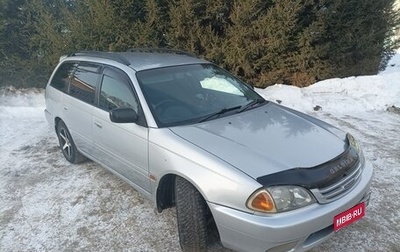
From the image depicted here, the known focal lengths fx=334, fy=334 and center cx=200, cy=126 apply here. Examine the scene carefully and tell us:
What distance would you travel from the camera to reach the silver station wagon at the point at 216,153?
224 cm

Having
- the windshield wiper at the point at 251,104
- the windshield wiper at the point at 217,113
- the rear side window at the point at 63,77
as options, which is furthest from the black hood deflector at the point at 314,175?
the rear side window at the point at 63,77

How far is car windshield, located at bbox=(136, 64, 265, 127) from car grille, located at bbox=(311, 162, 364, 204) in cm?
116

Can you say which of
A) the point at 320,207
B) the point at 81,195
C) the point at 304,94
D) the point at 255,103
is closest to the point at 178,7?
the point at 304,94

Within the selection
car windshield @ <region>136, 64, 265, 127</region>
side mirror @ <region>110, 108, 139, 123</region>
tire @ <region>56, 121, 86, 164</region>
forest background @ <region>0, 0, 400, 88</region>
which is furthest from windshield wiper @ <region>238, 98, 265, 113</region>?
forest background @ <region>0, 0, 400, 88</region>

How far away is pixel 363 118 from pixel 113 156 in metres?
4.70

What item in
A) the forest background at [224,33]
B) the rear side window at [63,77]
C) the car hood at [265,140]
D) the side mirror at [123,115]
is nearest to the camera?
the car hood at [265,140]

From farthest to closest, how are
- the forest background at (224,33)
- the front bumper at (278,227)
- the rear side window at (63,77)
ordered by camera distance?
the forest background at (224,33) → the rear side window at (63,77) → the front bumper at (278,227)

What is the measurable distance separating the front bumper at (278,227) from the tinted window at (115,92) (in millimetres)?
1400

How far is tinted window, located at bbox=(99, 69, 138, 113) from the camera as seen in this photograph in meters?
3.25

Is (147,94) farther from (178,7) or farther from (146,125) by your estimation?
Answer: (178,7)

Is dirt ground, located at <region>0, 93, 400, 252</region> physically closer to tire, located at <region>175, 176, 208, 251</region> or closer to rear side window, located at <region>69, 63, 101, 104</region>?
tire, located at <region>175, 176, 208, 251</region>

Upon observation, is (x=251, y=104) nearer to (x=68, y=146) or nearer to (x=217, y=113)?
(x=217, y=113)

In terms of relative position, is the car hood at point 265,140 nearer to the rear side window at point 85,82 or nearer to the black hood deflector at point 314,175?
the black hood deflector at point 314,175

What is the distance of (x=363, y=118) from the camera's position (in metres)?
6.08
